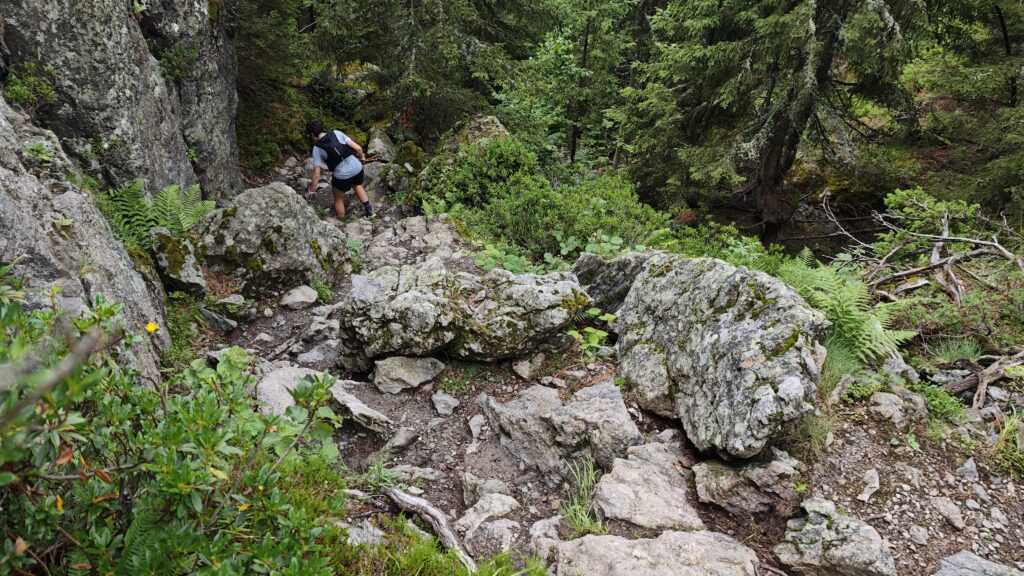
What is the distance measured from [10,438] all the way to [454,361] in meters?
4.53

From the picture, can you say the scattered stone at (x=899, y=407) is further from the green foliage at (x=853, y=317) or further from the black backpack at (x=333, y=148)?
the black backpack at (x=333, y=148)

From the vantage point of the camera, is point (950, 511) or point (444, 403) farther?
point (444, 403)

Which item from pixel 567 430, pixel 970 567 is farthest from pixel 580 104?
pixel 970 567

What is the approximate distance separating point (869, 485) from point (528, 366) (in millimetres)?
3181

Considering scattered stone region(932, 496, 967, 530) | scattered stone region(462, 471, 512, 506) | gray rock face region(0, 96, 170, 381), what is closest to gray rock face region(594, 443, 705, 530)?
scattered stone region(462, 471, 512, 506)

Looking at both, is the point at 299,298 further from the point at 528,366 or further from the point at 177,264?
the point at 528,366

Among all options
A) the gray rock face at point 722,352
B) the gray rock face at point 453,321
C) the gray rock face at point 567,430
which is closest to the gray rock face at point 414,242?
the gray rock face at point 453,321

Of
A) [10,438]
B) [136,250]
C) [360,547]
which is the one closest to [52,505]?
[10,438]

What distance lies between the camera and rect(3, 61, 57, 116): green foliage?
5898 millimetres

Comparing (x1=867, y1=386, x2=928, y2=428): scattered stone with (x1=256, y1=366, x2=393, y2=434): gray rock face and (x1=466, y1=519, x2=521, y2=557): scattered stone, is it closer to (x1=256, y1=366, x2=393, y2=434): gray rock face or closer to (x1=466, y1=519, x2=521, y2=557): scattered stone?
(x1=466, y1=519, x2=521, y2=557): scattered stone

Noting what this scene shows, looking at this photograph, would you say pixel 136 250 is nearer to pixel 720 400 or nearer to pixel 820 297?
pixel 720 400

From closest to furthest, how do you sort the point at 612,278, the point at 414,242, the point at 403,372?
the point at 403,372 < the point at 612,278 < the point at 414,242

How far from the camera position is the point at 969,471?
396 centimetres

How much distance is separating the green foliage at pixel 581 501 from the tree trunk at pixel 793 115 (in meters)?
8.89
